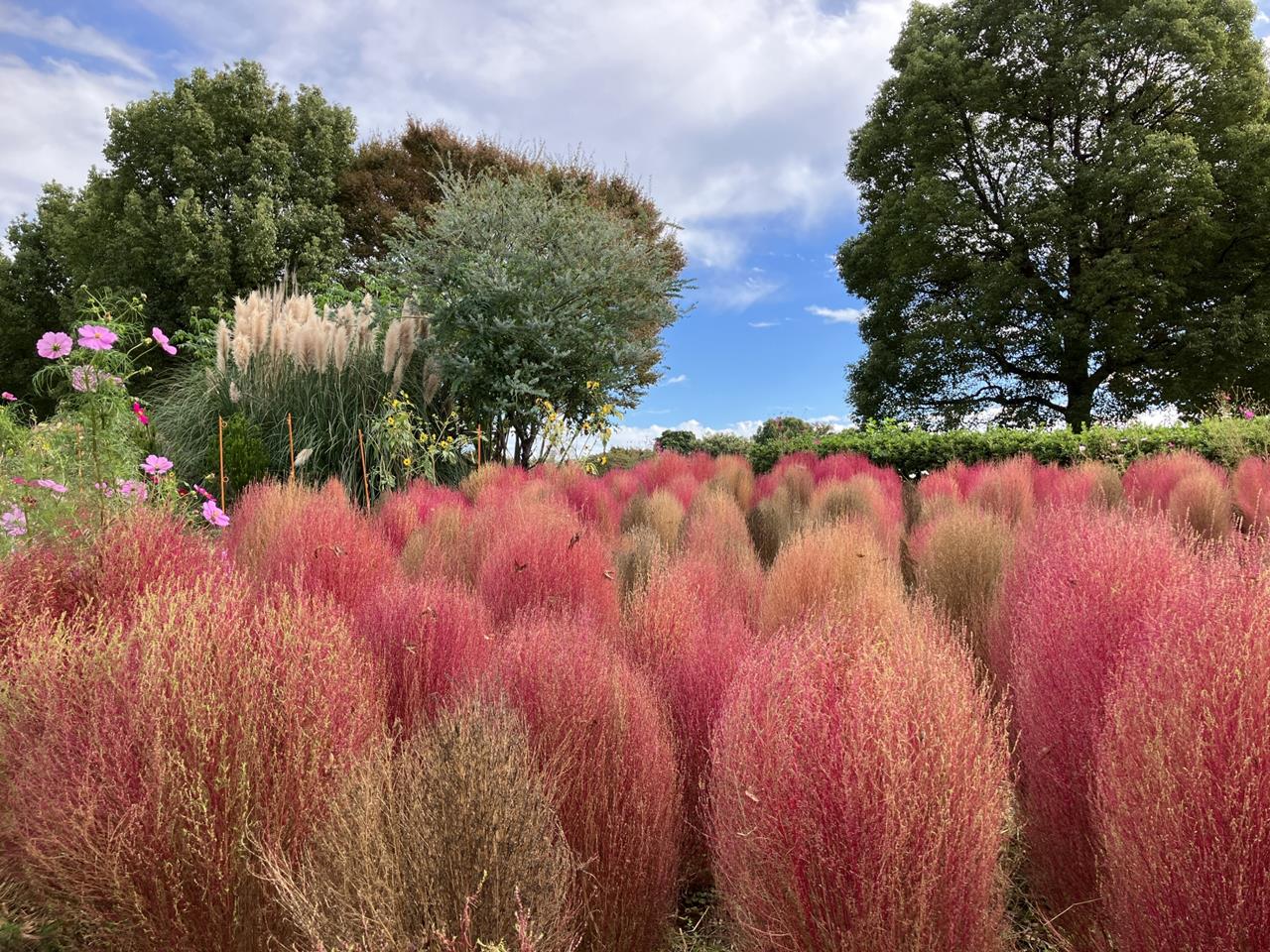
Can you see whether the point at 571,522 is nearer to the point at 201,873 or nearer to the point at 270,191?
the point at 201,873

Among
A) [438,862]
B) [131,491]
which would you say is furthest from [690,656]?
[131,491]

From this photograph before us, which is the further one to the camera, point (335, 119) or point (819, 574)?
point (335, 119)

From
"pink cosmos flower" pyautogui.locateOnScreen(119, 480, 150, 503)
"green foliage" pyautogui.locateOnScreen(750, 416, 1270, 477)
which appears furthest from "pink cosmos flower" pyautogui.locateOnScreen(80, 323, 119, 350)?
"green foliage" pyautogui.locateOnScreen(750, 416, 1270, 477)

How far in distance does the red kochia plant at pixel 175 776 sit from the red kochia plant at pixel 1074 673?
1.56m

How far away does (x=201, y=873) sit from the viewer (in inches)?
51.8

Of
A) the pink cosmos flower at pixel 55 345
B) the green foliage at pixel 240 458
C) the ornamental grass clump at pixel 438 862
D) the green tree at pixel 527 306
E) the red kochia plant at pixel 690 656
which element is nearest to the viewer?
the ornamental grass clump at pixel 438 862

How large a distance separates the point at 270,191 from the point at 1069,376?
2181 centimetres

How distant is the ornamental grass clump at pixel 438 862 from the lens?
1.08 meters

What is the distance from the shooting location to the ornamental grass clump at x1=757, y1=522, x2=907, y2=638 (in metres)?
2.23

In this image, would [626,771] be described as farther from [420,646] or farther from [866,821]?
[420,646]

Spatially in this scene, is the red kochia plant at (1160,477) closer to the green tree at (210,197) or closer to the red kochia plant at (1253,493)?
the red kochia plant at (1253,493)

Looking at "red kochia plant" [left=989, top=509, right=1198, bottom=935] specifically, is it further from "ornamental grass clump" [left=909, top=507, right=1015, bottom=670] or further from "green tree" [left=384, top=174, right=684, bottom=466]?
"green tree" [left=384, top=174, right=684, bottom=466]

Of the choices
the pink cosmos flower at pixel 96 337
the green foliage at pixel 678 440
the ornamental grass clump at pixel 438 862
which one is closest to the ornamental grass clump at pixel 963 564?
the ornamental grass clump at pixel 438 862

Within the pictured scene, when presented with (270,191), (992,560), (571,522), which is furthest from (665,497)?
(270,191)
